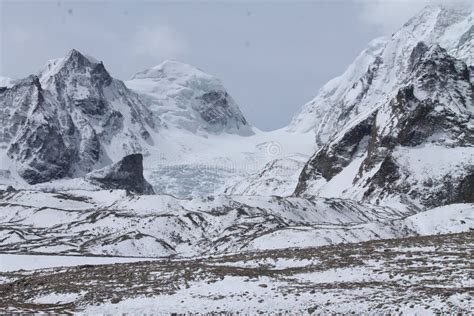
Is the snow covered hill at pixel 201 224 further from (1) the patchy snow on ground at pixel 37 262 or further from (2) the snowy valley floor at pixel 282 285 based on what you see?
(2) the snowy valley floor at pixel 282 285

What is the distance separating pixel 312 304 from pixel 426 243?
1939cm

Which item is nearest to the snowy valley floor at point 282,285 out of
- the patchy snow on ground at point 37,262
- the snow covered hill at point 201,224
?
the patchy snow on ground at point 37,262

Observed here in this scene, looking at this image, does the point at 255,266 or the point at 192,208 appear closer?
the point at 255,266

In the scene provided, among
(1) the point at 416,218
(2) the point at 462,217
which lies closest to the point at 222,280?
(2) the point at 462,217

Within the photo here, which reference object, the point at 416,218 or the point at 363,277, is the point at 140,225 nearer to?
the point at 416,218

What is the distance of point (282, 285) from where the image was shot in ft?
128

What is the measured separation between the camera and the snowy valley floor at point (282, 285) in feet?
112

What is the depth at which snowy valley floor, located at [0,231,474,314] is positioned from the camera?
112 ft

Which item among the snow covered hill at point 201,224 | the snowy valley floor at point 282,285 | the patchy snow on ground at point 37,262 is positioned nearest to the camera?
the snowy valley floor at point 282,285

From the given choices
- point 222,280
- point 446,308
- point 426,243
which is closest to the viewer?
point 446,308

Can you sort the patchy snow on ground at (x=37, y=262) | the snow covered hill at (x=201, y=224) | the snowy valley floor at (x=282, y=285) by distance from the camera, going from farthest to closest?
1. the snow covered hill at (x=201, y=224)
2. the patchy snow on ground at (x=37, y=262)
3. the snowy valley floor at (x=282, y=285)

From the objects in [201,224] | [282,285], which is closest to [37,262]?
[282,285]

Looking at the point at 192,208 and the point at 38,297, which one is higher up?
the point at 192,208

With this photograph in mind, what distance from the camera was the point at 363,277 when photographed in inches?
1567
